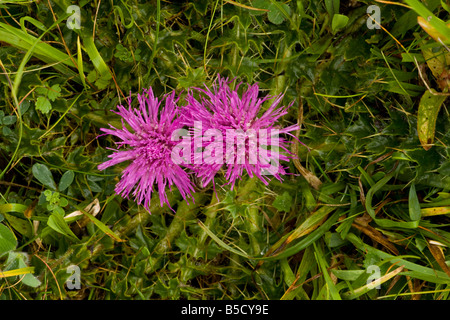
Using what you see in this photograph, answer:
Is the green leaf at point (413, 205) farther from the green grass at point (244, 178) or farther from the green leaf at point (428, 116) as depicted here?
the green leaf at point (428, 116)

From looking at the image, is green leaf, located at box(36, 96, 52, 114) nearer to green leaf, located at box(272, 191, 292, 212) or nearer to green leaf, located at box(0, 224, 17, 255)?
green leaf, located at box(0, 224, 17, 255)

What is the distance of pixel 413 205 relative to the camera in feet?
5.48

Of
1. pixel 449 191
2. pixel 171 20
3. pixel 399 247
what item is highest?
pixel 171 20

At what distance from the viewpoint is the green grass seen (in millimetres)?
1668

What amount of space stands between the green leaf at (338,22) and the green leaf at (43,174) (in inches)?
57.4

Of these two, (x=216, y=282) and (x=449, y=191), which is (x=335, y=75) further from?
(x=216, y=282)

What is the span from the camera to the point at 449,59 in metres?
1.62

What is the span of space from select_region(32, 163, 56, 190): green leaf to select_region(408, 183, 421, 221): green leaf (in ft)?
5.38

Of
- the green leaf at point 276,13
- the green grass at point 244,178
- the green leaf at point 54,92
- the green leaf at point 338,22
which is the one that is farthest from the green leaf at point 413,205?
the green leaf at point 54,92

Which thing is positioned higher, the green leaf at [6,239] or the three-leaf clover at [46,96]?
the three-leaf clover at [46,96]

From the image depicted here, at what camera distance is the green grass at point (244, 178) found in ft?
5.47

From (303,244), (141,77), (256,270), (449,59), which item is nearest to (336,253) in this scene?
(303,244)

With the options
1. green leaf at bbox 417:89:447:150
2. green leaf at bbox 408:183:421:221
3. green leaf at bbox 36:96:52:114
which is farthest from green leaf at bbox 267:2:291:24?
green leaf at bbox 36:96:52:114

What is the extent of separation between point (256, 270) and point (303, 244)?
26 cm
